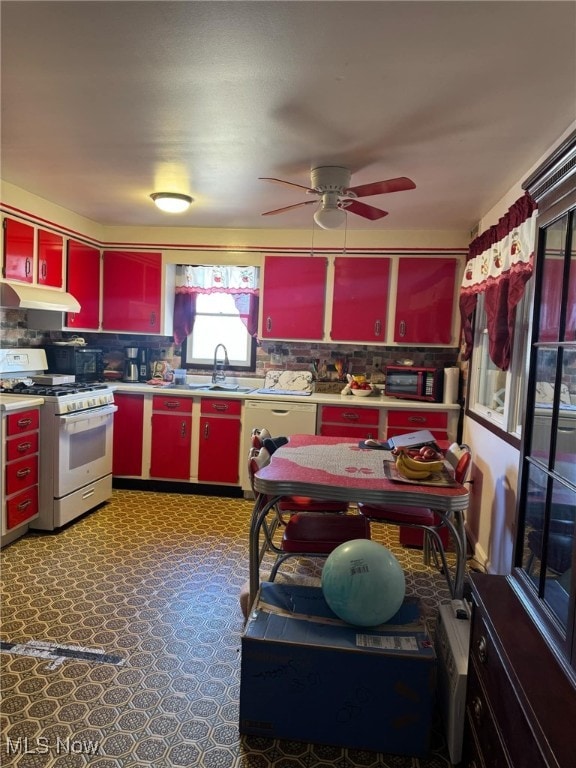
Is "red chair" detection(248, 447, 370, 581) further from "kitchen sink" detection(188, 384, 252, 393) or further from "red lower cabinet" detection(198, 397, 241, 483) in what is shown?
"kitchen sink" detection(188, 384, 252, 393)

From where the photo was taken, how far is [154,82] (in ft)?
6.22

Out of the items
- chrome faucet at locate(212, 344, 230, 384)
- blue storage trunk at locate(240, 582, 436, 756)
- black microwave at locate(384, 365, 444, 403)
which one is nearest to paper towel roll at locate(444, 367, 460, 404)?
black microwave at locate(384, 365, 444, 403)

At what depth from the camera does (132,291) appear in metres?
4.51

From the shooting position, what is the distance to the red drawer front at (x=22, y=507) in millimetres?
3038

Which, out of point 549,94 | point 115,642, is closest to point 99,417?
point 115,642

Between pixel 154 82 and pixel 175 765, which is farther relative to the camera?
pixel 154 82

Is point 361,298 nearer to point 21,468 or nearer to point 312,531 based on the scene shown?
point 312,531

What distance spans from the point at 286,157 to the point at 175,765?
2693 mm

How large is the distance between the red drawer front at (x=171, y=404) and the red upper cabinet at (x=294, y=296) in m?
0.98

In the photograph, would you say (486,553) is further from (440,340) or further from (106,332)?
(106,332)

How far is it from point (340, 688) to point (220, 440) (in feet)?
8.95

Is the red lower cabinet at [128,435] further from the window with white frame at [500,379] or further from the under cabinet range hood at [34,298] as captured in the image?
the window with white frame at [500,379]

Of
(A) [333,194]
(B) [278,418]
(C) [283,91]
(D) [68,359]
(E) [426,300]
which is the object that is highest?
(C) [283,91]

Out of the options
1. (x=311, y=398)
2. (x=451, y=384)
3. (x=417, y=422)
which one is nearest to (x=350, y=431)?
(x=311, y=398)
